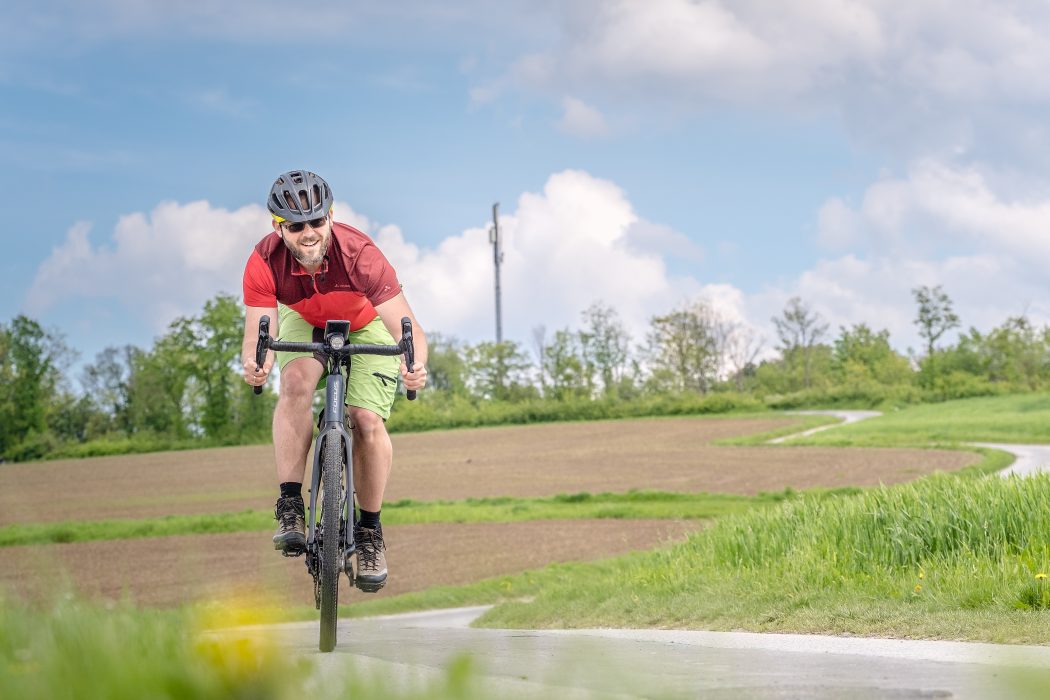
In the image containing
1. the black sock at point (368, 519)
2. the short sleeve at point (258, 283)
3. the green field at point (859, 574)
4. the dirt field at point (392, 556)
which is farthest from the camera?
the dirt field at point (392, 556)

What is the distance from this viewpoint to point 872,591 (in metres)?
8.85

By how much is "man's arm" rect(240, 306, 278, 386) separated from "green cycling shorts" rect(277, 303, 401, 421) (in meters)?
0.26

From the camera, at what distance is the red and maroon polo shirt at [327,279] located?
6793mm

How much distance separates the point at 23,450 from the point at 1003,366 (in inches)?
3121

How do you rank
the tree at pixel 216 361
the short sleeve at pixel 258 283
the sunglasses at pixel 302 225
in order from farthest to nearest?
1. the tree at pixel 216 361
2. the short sleeve at pixel 258 283
3. the sunglasses at pixel 302 225

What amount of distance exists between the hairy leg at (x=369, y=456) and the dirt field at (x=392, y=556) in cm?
937

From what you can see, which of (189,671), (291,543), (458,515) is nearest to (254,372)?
(291,543)

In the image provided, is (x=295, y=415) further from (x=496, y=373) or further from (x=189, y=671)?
(x=496, y=373)

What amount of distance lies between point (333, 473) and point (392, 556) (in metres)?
15.4

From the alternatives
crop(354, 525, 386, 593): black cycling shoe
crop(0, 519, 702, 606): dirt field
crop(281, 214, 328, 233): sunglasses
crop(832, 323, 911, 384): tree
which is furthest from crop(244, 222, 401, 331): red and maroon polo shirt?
crop(832, 323, 911, 384): tree

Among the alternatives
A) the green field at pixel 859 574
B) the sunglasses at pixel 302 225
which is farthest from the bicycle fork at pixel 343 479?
the green field at pixel 859 574

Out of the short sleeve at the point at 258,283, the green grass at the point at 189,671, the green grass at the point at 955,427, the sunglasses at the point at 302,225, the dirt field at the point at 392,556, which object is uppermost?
the sunglasses at the point at 302,225

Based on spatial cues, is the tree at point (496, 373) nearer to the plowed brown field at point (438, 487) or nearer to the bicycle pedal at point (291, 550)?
the plowed brown field at point (438, 487)

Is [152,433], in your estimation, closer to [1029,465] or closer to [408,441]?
[408,441]
